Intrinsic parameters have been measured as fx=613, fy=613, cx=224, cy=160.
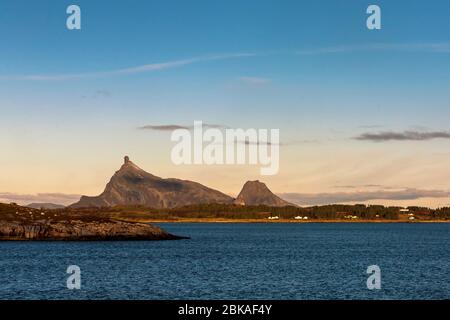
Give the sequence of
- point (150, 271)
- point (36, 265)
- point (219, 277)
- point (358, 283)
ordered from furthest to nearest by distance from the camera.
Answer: point (36, 265) < point (150, 271) < point (219, 277) < point (358, 283)

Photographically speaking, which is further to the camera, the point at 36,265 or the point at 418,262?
the point at 418,262

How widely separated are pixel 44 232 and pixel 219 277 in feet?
403

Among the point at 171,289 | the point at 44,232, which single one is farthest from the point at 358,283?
the point at 44,232

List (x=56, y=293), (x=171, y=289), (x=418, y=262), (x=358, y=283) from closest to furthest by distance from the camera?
(x=56, y=293) < (x=171, y=289) < (x=358, y=283) < (x=418, y=262)

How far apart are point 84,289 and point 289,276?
31.6 metres

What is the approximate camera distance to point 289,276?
301ft
